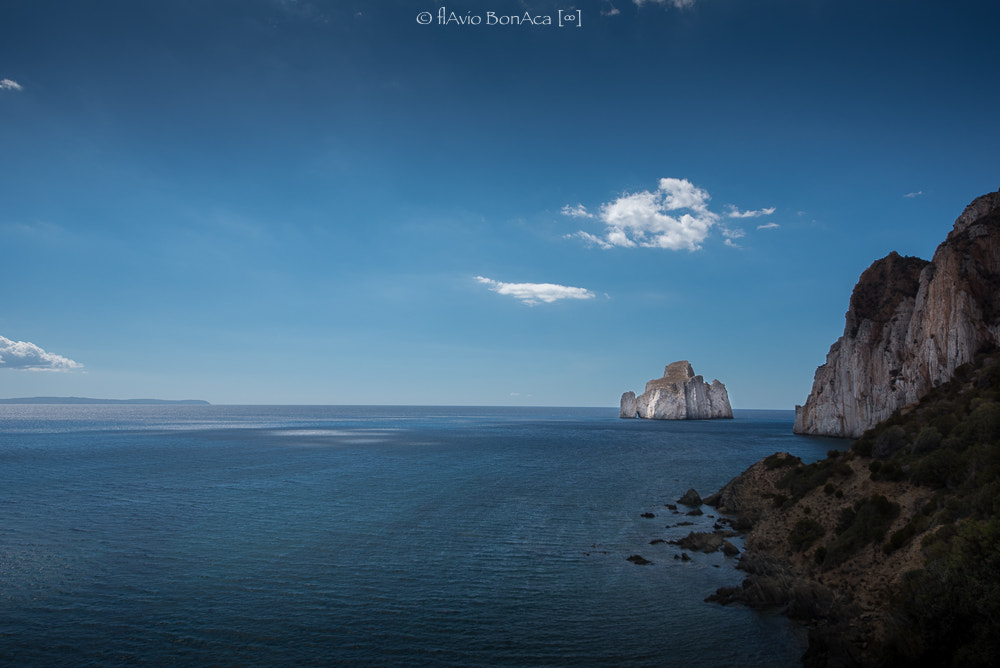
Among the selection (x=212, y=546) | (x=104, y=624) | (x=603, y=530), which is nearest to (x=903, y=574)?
(x=603, y=530)

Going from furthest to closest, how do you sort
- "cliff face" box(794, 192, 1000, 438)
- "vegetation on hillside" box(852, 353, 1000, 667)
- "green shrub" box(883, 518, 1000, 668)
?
"cliff face" box(794, 192, 1000, 438)
"vegetation on hillside" box(852, 353, 1000, 667)
"green shrub" box(883, 518, 1000, 668)

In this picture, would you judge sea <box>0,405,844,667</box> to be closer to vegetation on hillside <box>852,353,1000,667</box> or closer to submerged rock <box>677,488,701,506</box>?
submerged rock <box>677,488,701,506</box>

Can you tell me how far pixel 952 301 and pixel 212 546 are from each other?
70.7 m

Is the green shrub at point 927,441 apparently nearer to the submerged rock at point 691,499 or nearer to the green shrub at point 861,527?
the green shrub at point 861,527

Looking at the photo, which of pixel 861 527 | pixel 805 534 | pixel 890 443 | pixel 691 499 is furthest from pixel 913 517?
pixel 691 499

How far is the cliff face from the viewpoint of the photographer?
53125mm

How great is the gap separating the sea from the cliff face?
108 ft

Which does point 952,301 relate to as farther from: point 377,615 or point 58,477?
point 58,477

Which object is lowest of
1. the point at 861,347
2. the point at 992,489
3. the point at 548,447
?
the point at 548,447

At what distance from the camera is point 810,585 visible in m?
22.7

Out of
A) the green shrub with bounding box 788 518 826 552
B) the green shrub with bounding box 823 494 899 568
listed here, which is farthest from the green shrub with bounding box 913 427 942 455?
the green shrub with bounding box 788 518 826 552

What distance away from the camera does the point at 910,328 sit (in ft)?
216

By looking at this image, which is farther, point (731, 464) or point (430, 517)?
point (731, 464)

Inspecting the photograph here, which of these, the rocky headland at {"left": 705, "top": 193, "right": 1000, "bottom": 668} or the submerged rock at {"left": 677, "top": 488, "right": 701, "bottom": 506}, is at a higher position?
the rocky headland at {"left": 705, "top": 193, "right": 1000, "bottom": 668}
